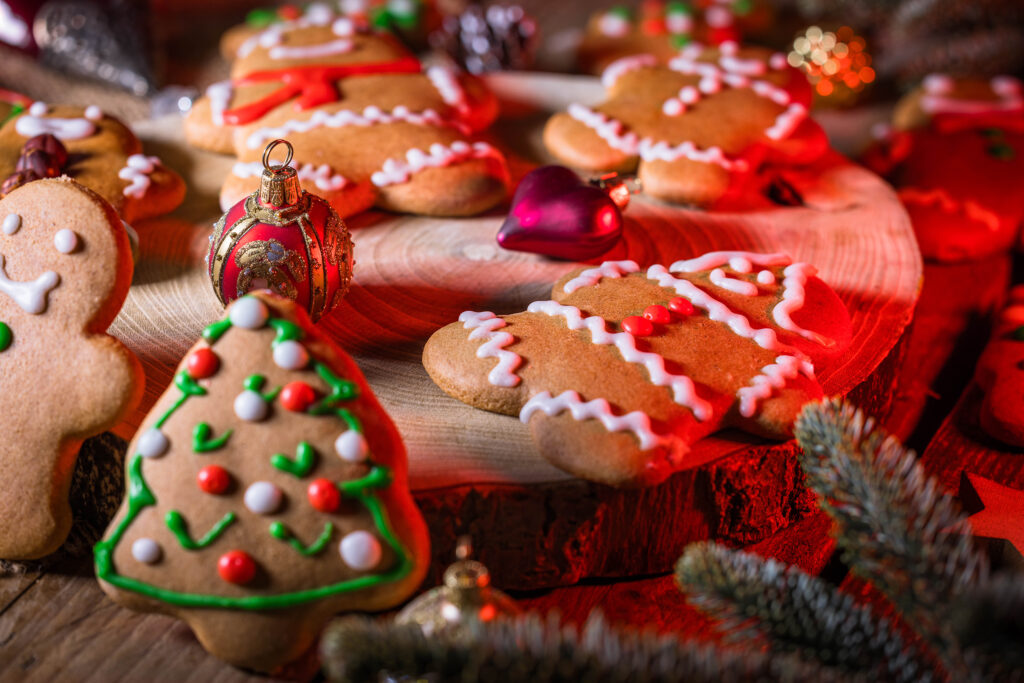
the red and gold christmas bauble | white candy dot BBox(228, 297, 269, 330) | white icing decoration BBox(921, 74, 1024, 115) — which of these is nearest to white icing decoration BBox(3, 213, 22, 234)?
the red and gold christmas bauble

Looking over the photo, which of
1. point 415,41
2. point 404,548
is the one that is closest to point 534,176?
point 404,548

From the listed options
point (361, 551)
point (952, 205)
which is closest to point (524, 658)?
point (361, 551)

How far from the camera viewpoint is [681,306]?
61.5 inches

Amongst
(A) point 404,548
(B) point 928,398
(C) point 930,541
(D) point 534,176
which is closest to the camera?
(C) point 930,541

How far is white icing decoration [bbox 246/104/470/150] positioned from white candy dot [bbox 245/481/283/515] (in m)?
0.97

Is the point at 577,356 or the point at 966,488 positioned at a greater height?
the point at 577,356

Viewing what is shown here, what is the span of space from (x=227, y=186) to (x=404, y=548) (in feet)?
3.15

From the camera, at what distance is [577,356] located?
1.47 metres

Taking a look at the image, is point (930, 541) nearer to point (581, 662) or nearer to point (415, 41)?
point (581, 662)

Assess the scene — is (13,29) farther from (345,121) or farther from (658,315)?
(658,315)

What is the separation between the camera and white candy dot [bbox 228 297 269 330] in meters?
1.25

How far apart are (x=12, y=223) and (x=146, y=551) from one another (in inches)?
20.8

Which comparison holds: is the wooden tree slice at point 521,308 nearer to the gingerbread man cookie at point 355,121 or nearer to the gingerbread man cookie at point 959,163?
the gingerbread man cookie at point 355,121

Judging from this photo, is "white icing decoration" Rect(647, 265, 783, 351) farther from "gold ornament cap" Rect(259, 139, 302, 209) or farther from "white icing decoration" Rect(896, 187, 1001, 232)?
"white icing decoration" Rect(896, 187, 1001, 232)
